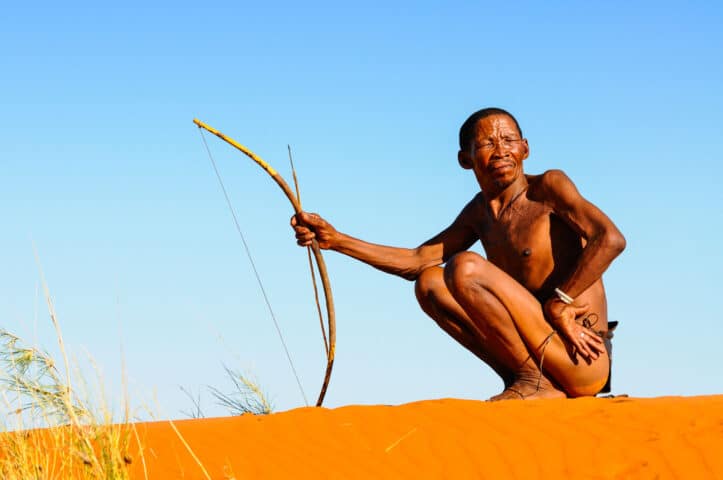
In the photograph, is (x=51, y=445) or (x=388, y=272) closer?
(x=51, y=445)

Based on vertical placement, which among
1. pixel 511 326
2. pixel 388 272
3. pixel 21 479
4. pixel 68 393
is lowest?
pixel 21 479

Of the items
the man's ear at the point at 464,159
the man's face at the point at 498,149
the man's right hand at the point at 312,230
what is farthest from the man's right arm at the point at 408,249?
the man's face at the point at 498,149

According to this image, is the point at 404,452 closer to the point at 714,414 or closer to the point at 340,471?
the point at 340,471

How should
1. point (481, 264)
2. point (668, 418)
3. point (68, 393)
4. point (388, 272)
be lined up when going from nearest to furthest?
1. point (68, 393)
2. point (668, 418)
3. point (481, 264)
4. point (388, 272)

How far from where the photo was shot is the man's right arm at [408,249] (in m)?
6.44

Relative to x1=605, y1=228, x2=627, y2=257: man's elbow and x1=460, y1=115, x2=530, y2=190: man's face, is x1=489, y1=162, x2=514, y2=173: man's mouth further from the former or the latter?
x1=605, y1=228, x2=627, y2=257: man's elbow

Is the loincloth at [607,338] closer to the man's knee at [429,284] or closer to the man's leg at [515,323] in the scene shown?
the man's leg at [515,323]

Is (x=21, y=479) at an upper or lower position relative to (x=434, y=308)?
lower

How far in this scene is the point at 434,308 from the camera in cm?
587

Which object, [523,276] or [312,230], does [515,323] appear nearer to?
[523,276]

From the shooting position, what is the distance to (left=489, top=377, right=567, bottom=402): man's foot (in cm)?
562

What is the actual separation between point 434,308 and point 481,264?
0.49 m

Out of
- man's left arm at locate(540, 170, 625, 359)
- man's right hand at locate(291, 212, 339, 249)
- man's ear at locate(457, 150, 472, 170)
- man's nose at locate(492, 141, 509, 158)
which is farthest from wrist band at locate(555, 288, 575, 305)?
man's right hand at locate(291, 212, 339, 249)

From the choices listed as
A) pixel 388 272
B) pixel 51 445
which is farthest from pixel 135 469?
pixel 388 272
